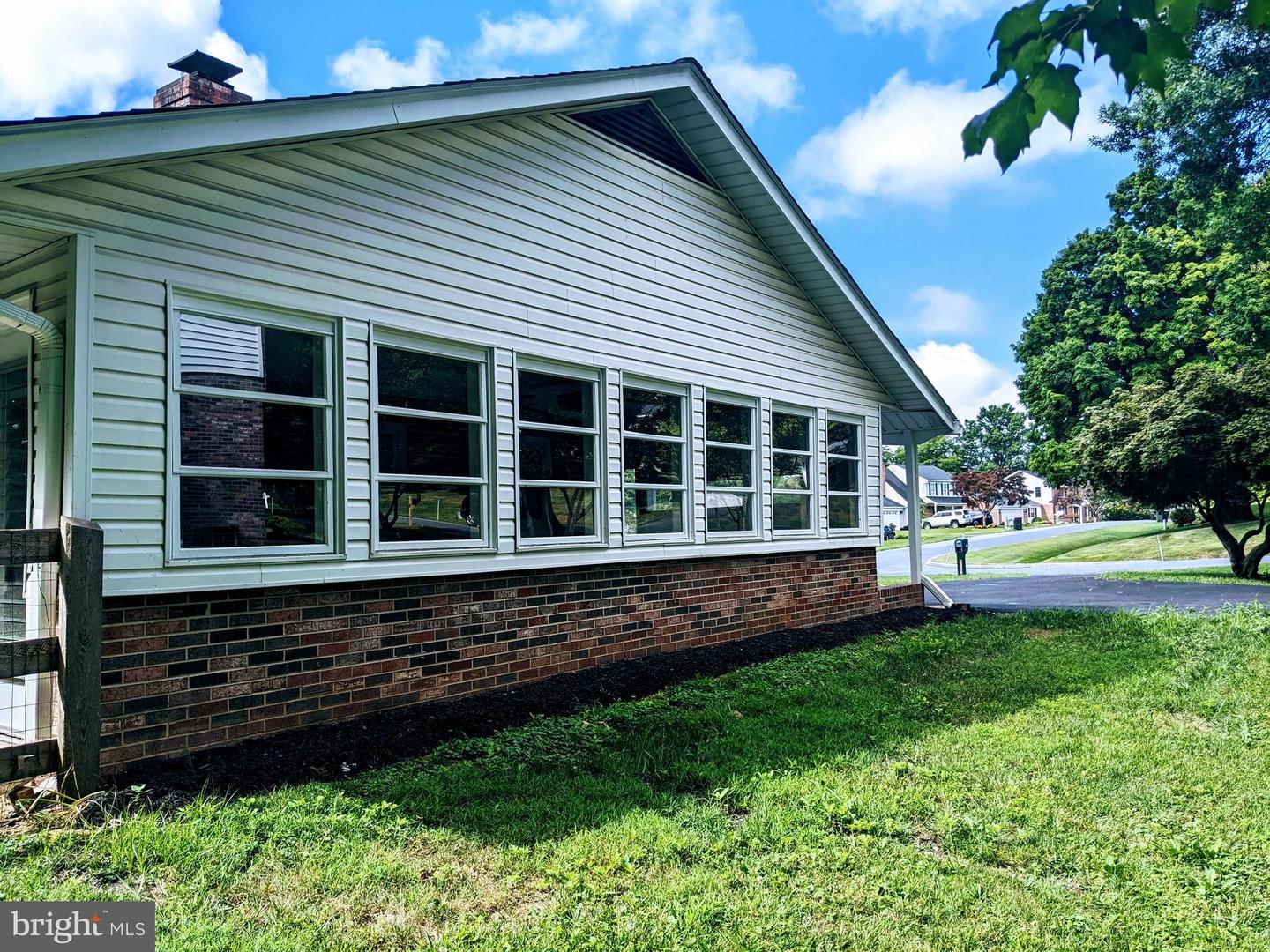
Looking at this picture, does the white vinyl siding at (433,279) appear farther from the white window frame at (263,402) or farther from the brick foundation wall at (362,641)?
the brick foundation wall at (362,641)

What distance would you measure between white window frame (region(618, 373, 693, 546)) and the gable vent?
7.74 ft

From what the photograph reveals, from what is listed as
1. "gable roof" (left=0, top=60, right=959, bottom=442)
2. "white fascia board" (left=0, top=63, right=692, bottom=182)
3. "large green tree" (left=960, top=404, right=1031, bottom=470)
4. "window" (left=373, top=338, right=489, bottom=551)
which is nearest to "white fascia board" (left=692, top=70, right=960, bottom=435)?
"gable roof" (left=0, top=60, right=959, bottom=442)

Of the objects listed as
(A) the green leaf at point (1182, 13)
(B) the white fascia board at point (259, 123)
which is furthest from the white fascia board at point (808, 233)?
(A) the green leaf at point (1182, 13)

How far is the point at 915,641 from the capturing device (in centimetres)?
1006

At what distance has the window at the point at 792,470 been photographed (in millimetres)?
10531

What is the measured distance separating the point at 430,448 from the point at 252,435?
54.5 inches

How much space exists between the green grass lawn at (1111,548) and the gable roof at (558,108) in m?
19.4

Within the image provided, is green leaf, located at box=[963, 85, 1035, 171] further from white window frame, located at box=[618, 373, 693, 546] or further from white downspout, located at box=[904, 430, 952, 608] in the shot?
white downspout, located at box=[904, 430, 952, 608]

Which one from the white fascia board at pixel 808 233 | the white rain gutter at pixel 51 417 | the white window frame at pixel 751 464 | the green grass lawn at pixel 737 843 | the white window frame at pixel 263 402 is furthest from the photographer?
the white window frame at pixel 751 464

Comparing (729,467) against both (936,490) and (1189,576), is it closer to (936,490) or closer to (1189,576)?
(1189,576)

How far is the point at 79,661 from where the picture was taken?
436 cm

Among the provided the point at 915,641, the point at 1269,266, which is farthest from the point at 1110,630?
the point at 1269,266

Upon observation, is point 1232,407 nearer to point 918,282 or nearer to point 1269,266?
point 1269,266

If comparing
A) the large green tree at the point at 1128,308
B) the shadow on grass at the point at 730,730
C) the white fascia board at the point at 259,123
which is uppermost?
the large green tree at the point at 1128,308
